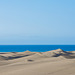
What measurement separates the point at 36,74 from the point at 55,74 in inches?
38.3

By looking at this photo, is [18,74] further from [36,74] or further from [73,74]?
[73,74]

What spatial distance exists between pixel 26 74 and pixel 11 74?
770 millimetres

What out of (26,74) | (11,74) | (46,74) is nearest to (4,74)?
(11,74)

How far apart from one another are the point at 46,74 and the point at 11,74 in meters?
1.80

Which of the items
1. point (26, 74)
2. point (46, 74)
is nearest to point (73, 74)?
point (46, 74)

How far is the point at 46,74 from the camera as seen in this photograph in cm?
974

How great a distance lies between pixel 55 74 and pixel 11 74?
2.25 m

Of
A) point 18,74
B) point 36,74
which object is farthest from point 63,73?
point 18,74

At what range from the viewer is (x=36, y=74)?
983 centimetres

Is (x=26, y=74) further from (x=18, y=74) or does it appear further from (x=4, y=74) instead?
(x=4, y=74)

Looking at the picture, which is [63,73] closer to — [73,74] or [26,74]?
[73,74]

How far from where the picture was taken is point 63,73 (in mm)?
9961

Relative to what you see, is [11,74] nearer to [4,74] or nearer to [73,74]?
[4,74]

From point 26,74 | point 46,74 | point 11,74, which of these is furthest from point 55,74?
point 11,74
